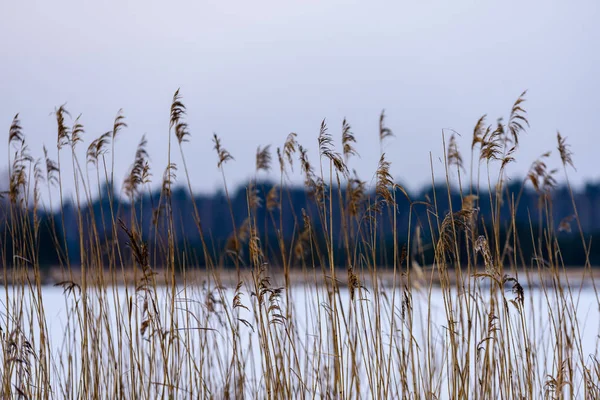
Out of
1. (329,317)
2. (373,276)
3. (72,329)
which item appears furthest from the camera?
(72,329)

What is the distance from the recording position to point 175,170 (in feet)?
7.70

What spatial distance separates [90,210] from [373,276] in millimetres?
946

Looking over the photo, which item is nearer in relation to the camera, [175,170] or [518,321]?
[175,170]

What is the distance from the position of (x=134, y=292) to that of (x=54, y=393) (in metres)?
0.63

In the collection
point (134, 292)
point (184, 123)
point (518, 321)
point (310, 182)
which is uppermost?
point (184, 123)

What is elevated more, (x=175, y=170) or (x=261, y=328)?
(x=175, y=170)

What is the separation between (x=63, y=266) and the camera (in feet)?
8.89

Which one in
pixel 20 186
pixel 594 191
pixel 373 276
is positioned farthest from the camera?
pixel 594 191

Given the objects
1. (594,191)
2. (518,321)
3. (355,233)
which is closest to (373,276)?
(355,233)

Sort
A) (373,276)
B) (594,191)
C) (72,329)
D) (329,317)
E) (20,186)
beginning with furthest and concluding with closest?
(594,191), (72,329), (20,186), (329,317), (373,276)

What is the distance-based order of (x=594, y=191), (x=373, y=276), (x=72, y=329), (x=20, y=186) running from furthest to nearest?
(x=594, y=191), (x=72, y=329), (x=20, y=186), (x=373, y=276)

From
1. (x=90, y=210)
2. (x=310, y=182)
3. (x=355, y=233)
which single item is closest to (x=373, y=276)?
(x=355, y=233)

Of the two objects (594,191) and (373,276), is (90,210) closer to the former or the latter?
(373,276)

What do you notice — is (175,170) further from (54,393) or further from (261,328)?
(54,393)
